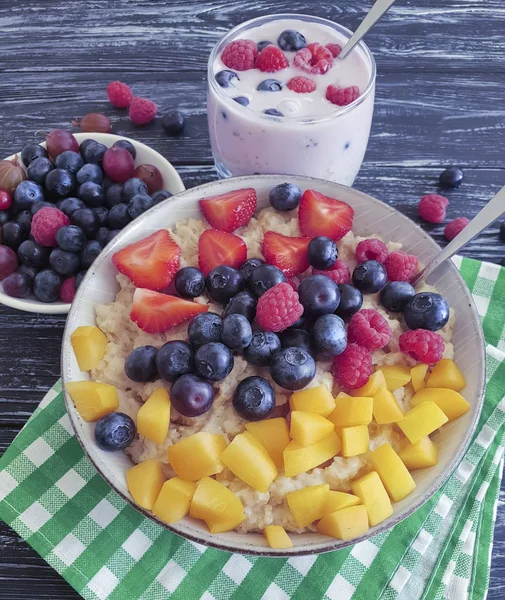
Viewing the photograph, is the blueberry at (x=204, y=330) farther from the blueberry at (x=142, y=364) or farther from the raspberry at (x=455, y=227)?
the raspberry at (x=455, y=227)

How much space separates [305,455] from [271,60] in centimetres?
121

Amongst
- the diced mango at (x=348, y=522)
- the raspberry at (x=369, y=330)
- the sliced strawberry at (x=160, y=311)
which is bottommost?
the diced mango at (x=348, y=522)

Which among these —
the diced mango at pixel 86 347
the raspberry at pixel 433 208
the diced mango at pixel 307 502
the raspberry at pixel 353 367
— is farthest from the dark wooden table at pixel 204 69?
the diced mango at pixel 307 502

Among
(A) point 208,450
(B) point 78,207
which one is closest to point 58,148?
(B) point 78,207

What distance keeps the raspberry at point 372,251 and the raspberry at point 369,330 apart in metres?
0.17

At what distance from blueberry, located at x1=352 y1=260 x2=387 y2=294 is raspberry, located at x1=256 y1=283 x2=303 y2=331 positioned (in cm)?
22

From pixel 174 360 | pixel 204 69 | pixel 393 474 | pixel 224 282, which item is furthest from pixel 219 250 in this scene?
pixel 204 69

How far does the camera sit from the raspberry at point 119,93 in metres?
2.30

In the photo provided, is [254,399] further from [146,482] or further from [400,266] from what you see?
[400,266]

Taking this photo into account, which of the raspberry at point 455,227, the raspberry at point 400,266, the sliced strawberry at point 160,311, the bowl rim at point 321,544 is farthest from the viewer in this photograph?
the raspberry at point 455,227

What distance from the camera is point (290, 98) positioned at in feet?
5.98

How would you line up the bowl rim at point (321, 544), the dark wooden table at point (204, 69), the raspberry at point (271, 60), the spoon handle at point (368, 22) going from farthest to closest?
the dark wooden table at point (204, 69) < the raspberry at point (271, 60) < the spoon handle at point (368, 22) < the bowl rim at point (321, 544)

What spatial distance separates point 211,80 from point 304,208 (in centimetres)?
56

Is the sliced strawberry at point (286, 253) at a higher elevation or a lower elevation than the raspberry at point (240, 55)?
lower
